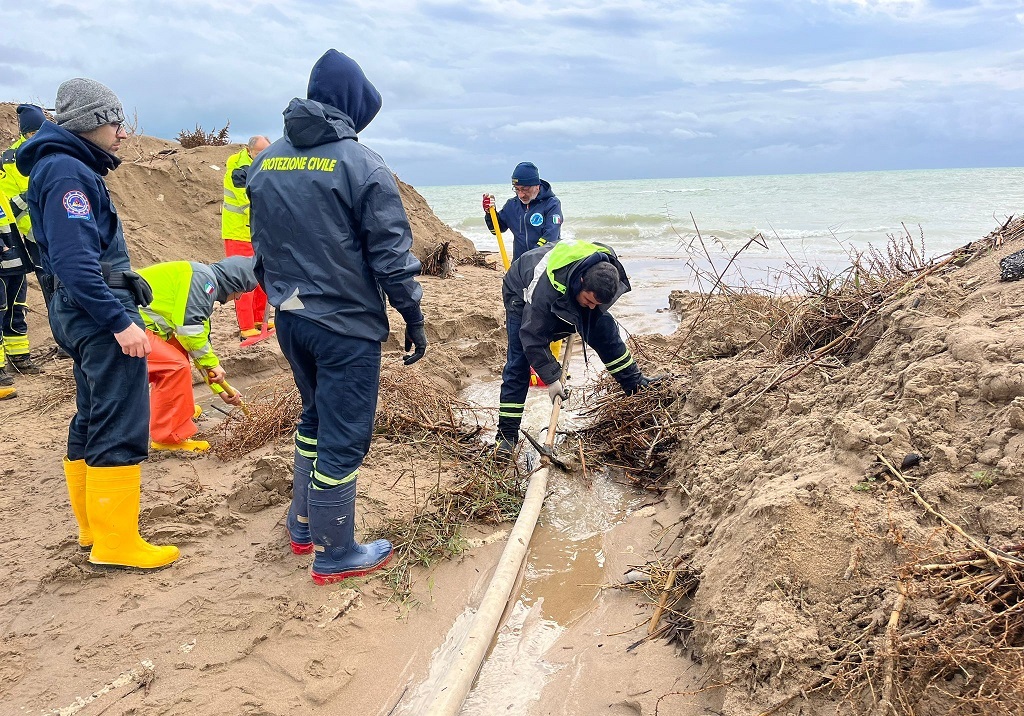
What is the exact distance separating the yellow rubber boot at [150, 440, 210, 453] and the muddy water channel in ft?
7.05

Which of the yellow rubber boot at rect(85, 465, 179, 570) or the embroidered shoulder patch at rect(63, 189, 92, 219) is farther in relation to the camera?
the yellow rubber boot at rect(85, 465, 179, 570)

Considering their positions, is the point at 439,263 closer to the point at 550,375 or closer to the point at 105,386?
the point at 550,375

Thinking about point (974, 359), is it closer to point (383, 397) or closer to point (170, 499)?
point (383, 397)

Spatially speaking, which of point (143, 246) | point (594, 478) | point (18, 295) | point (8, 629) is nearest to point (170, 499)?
point (8, 629)

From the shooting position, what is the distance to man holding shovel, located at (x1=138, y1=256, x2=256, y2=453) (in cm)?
407

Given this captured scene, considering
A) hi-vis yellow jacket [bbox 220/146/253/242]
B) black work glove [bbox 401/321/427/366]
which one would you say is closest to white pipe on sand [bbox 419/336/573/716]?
black work glove [bbox 401/321/427/366]

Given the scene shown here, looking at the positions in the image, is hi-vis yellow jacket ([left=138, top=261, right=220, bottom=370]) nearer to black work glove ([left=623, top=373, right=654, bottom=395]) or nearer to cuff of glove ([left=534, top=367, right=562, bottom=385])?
cuff of glove ([left=534, top=367, right=562, bottom=385])

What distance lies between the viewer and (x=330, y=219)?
277 centimetres

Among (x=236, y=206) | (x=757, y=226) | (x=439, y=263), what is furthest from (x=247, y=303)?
(x=757, y=226)

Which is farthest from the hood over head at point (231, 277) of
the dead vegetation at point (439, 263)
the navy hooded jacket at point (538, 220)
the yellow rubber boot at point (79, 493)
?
the dead vegetation at point (439, 263)

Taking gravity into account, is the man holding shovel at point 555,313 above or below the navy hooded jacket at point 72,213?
below

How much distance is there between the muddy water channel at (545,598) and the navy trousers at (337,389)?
0.89m

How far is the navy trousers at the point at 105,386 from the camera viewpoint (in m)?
2.86

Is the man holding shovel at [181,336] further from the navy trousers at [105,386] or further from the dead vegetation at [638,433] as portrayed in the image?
the dead vegetation at [638,433]
